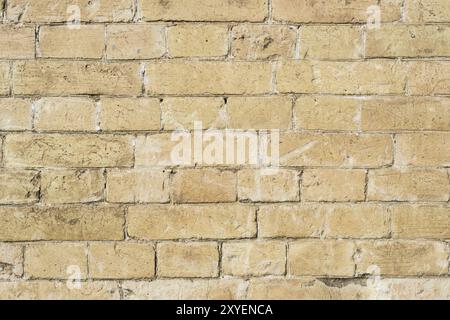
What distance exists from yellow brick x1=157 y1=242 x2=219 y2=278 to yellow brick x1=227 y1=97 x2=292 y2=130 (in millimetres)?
561

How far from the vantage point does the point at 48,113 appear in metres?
2.13

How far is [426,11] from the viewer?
2146 mm

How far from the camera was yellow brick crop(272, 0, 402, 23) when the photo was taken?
2139mm

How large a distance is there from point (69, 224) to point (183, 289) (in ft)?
1.92

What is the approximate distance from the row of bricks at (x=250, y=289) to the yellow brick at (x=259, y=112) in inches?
27.1

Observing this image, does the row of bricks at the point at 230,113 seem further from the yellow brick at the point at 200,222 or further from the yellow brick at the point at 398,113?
the yellow brick at the point at 200,222

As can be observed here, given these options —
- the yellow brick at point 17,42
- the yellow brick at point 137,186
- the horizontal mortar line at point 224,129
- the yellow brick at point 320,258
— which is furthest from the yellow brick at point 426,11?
the yellow brick at point 17,42

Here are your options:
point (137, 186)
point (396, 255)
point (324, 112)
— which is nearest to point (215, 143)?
point (137, 186)

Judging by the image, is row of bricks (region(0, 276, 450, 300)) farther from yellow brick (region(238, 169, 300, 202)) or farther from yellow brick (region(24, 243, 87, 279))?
yellow brick (region(238, 169, 300, 202))

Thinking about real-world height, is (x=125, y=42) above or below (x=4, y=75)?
above

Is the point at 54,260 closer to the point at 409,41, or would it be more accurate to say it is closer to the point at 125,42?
the point at 125,42

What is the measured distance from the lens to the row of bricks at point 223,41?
2133mm

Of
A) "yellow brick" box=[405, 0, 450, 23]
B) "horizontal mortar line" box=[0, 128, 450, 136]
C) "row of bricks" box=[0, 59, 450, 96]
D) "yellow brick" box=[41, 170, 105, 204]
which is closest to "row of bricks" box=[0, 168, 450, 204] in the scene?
"yellow brick" box=[41, 170, 105, 204]
